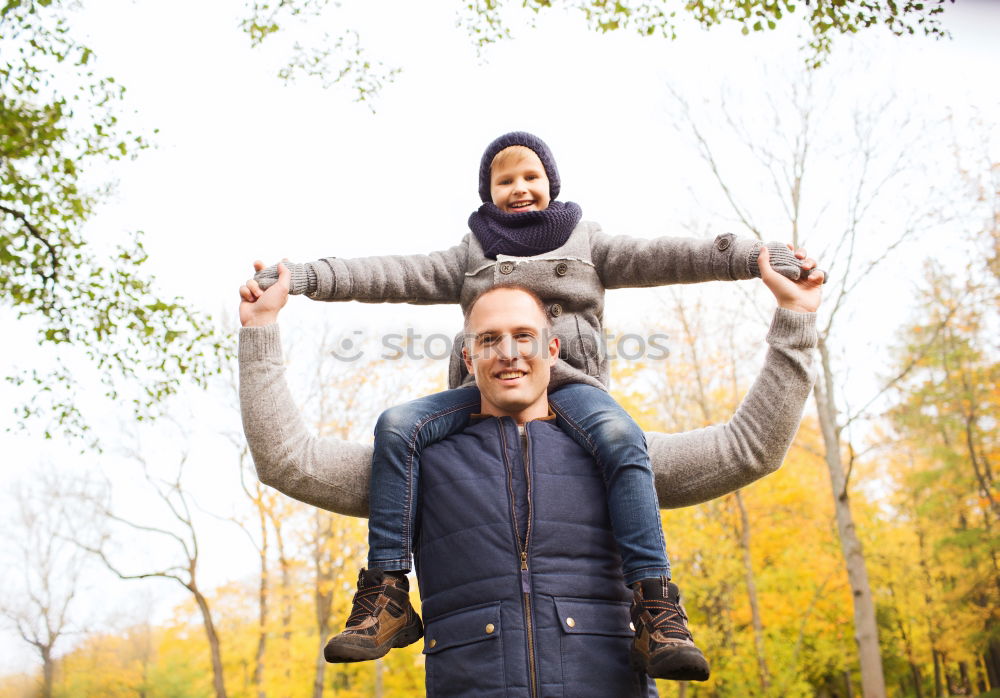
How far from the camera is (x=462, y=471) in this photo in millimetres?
2176

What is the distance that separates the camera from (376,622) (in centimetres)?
203

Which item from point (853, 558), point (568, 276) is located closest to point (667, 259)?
point (568, 276)

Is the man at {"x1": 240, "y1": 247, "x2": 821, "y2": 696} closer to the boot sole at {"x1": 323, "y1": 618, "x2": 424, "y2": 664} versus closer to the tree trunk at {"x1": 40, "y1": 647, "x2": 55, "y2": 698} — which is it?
the boot sole at {"x1": 323, "y1": 618, "x2": 424, "y2": 664}

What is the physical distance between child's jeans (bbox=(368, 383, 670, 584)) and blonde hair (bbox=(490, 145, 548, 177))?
90 centimetres

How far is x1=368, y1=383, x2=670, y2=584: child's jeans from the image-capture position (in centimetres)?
202

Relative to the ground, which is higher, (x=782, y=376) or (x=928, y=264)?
(x=928, y=264)

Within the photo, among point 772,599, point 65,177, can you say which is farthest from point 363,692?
point 65,177

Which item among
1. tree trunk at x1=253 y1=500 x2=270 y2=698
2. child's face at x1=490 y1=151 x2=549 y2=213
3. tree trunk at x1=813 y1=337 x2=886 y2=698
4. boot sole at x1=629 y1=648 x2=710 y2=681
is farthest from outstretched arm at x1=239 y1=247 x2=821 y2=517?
tree trunk at x1=253 y1=500 x2=270 y2=698

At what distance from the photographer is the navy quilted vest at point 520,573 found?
1.94 metres

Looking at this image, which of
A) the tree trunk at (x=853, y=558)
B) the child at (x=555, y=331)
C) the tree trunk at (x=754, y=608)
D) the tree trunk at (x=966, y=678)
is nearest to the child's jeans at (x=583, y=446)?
the child at (x=555, y=331)

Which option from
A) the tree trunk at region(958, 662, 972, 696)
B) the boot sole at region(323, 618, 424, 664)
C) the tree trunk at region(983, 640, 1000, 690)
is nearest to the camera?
the boot sole at region(323, 618, 424, 664)

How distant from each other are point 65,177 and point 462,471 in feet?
26.0

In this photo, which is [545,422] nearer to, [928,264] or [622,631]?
[622,631]

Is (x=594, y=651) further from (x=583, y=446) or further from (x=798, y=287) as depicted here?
(x=798, y=287)
